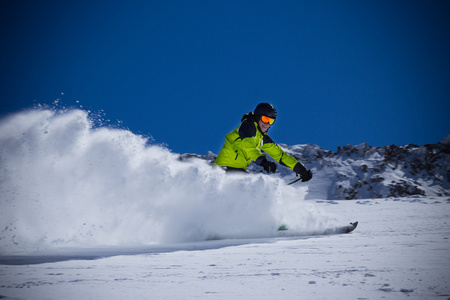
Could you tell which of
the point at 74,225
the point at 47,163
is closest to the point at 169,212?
the point at 74,225

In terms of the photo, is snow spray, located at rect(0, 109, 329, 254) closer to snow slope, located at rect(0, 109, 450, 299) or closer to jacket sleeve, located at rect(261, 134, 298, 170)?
snow slope, located at rect(0, 109, 450, 299)

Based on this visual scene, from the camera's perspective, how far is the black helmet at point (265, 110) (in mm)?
5746

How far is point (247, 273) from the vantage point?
2.46 metres

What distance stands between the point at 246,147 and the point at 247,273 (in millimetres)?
3195

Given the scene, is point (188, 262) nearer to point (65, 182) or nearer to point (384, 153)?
point (65, 182)

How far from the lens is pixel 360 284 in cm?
208

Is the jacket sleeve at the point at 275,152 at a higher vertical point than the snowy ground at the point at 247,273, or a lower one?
higher

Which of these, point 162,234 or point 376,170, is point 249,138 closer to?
point 162,234

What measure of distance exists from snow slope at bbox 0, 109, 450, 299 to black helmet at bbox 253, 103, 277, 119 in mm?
1345

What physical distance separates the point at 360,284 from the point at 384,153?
118398mm

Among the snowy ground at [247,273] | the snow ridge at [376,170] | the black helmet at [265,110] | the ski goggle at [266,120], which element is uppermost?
the snow ridge at [376,170]

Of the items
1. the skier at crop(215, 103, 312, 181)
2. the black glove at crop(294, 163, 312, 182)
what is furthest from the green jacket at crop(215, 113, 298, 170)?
the black glove at crop(294, 163, 312, 182)

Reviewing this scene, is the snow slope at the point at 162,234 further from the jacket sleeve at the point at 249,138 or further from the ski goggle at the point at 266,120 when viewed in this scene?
the ski goggle at the point at 266,120

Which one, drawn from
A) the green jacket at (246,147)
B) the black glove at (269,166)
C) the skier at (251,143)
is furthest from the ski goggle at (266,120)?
the black glove at (269,166)
